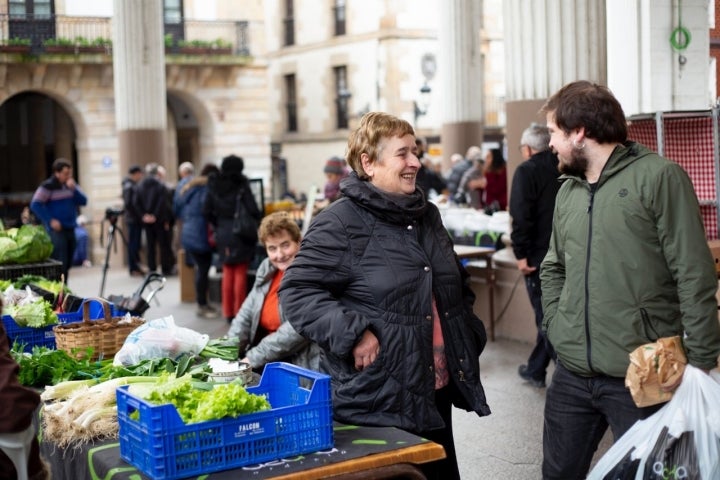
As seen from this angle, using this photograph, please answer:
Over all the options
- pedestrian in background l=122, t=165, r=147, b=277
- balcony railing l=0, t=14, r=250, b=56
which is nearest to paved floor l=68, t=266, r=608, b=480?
pedestrian in background l=122, t=165, r=147, b=277

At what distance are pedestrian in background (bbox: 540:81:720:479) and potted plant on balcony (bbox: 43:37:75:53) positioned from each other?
25166 millimetres

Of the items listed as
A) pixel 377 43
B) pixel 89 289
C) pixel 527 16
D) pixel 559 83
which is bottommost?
pixel 89 289

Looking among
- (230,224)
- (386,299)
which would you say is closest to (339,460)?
(386,299)

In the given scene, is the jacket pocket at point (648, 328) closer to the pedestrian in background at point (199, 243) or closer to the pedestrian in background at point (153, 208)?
the pedestrian in background at point (199, 243)

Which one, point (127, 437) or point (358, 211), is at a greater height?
point (358, 211)

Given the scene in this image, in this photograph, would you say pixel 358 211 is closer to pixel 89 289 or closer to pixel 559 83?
pixel 559 83

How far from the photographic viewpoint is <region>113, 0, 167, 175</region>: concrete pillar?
57.0 feet

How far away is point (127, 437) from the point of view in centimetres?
347

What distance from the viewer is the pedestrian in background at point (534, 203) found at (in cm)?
730

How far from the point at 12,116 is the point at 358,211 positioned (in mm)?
31048

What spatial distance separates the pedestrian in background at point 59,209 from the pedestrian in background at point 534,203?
766 cm

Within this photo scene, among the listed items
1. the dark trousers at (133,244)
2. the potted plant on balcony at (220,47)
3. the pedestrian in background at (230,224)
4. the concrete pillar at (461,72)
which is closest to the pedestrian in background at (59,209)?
the pedestrian in background at (230,224)

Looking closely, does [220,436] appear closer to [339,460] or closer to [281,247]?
[339,460]

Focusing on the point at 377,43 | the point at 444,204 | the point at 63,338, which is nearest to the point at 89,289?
the point at 444,204
